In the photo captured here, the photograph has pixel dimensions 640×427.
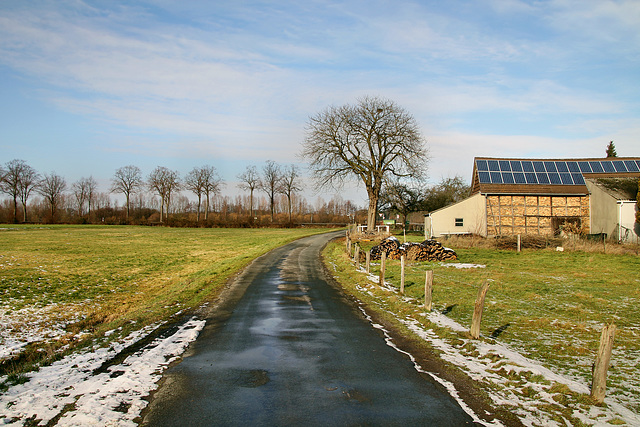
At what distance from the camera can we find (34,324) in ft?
37.1

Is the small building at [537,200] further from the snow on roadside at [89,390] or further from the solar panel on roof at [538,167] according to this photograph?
the snow on roadside at [89,390]

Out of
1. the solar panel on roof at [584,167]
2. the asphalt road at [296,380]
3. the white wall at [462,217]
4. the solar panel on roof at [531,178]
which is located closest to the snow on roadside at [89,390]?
the asphalt road at [296,380]

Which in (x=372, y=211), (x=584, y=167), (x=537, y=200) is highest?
(x=584, y=167)

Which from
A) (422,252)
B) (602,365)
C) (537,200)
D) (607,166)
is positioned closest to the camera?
(602,365)

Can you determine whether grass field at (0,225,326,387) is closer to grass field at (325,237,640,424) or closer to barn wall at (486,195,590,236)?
grass field at (325,237,640,424)

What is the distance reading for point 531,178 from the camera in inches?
1512

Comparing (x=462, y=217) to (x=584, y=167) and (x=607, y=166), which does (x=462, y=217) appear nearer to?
(x=584, y=167)

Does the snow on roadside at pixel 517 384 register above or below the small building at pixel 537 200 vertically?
below

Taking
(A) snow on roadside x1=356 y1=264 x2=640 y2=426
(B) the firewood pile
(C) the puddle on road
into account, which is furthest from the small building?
(C) the puddle on road

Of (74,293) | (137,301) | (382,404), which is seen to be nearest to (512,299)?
(382,404)

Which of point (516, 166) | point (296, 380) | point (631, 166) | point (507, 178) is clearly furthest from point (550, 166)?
point (296, 380)

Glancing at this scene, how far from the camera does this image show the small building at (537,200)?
→ 36.0 m

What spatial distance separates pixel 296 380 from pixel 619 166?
1801 inches

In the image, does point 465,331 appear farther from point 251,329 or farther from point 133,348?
point 133,348
